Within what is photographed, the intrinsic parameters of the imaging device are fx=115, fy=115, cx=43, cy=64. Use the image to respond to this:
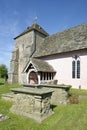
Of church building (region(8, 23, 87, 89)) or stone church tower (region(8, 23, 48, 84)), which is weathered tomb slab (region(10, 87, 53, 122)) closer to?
church building (region(8, 23, 87, 89))

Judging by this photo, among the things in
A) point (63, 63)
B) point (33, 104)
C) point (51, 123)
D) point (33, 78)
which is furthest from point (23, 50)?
point (51, 123)

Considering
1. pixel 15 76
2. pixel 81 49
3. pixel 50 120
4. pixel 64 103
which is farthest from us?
pixel 15 76

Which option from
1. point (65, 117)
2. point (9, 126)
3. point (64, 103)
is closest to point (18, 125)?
point (9, 126)

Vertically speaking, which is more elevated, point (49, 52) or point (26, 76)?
point (49, 52)

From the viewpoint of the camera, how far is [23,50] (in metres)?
28.3

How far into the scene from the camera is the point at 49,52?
20.9 m

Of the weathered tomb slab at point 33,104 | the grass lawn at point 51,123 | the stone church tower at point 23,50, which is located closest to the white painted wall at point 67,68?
the stone church tower at point 23,50

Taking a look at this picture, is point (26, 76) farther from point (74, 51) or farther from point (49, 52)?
point (74, 51)

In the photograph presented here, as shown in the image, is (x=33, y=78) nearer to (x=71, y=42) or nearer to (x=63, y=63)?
(x=63, y=63)

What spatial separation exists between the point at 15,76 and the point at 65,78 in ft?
43.3

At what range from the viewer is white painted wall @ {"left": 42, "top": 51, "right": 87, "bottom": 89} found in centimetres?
1692

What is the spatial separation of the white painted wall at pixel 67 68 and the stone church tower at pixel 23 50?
5657 millimetres

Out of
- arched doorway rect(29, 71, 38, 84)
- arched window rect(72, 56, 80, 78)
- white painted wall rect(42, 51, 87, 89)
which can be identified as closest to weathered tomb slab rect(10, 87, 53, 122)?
white painted wall rect(42, 51, 87, 89)

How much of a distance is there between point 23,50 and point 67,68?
44.7 feet
